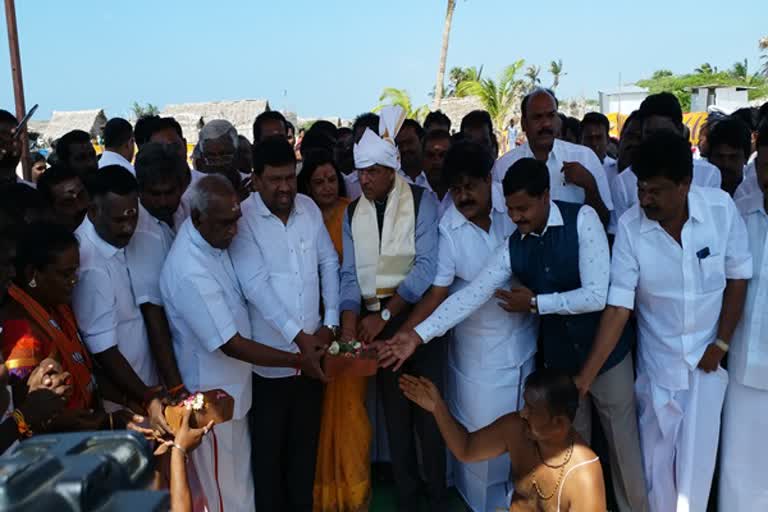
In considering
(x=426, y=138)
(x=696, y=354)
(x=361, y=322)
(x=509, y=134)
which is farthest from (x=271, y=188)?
(x=509, y=134)

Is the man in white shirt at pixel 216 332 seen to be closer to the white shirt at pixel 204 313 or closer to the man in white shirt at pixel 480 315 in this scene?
the white shirt at pixel 204 313

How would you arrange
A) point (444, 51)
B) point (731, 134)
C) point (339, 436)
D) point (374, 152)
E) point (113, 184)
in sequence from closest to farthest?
point (113, 184) → point (374, 152) → point (339, 436) → point (731, 134) → point (444, 51)

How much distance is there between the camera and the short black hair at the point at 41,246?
2.57 metres

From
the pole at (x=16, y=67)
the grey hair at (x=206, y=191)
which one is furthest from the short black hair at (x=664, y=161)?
the pole at (x=16, y=67)

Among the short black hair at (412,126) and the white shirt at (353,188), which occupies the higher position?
the short black hair at (412,126)

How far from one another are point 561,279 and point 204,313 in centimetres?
169

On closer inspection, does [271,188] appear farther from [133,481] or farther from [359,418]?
[133,481]

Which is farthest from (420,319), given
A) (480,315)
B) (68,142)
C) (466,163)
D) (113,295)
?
(68,142)

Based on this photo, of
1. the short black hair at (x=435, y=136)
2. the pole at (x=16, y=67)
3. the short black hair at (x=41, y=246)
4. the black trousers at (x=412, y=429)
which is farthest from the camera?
the pole at (x=16, y=67)

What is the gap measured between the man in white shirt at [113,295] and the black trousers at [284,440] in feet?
1.99

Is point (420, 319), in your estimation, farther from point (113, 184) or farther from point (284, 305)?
point (113, 184)

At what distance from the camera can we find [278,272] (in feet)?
11.1

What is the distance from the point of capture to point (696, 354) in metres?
3.22

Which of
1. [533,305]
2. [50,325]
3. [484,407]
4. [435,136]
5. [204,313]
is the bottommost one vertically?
[484,407]
